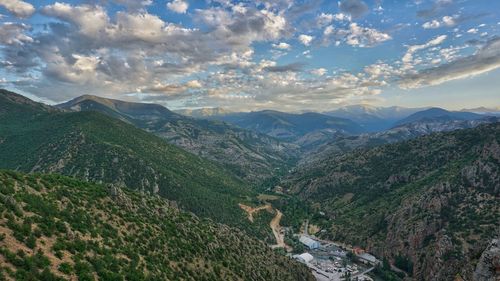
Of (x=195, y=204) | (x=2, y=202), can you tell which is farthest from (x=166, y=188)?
(x=2, y=202)

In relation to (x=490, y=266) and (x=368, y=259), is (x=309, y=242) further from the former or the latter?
(x=490, y=266)

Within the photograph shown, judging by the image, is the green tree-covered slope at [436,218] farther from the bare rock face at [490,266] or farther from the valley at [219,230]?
the bare rock face at [490,266]

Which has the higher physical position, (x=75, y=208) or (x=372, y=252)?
(x=75, y=208)

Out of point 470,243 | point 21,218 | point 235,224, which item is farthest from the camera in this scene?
point 235,224

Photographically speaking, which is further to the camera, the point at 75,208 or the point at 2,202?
the point at 75,208

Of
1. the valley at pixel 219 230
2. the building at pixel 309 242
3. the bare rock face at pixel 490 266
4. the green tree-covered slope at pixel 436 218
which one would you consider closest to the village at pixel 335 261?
the building at pixel 309 242

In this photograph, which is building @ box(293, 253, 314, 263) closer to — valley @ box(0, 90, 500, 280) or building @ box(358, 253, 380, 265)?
valley @ box(0, 90, 500, 280)

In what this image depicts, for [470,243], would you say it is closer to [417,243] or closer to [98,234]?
[417,243]
